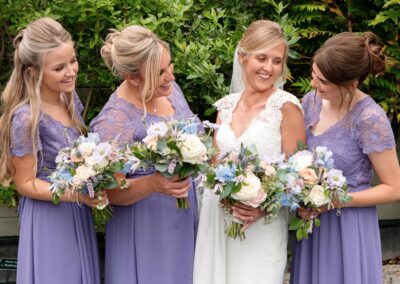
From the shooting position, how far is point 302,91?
7082mm

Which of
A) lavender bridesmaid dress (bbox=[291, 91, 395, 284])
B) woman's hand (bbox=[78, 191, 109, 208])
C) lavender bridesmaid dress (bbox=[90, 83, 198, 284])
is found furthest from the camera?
lavender bridesmaid dress (bbox=[90, 83, 198, 284])

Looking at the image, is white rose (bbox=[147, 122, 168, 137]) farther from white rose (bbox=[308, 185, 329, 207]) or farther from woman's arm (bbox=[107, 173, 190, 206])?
white rose (bbox=[308, 185, 329, 207])

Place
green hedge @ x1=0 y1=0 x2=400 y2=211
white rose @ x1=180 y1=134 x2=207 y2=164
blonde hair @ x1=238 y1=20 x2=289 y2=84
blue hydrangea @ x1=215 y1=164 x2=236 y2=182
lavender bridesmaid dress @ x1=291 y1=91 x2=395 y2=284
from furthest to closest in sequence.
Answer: green hedge @ x1=0 y1=0 x2=400 y2=211, blonde hair @ x1=238 y1=20 x2=289 y2=84, lavender bridesmaid dress @ x1=291 y1=91 x2=395 y2=284, blue hydrangea @ x1=215 y1=164 x2=236 y2=182, white rose @ x1=180 y1=134 x2=207 y2=164

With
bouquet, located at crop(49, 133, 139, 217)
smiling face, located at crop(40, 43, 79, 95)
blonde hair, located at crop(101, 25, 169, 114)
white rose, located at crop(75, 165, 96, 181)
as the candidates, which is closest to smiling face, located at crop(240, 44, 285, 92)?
blonde hair, located at crop(101, 25, 169, 114)

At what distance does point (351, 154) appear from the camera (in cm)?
441

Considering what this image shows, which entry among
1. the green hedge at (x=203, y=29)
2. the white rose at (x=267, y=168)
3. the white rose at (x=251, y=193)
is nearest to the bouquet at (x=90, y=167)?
the white rose at (x=251, y=193)

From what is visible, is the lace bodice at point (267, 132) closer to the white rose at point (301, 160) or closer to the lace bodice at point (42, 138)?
the white rose at point (301, 160)

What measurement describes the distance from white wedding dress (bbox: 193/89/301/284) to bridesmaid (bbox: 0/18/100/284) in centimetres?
72

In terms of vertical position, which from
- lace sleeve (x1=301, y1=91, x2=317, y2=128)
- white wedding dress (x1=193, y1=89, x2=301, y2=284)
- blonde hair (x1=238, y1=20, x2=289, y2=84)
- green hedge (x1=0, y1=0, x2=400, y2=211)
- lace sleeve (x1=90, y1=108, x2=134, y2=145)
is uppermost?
green hedge (x1=0, y1=0, x2=400, y2=211)

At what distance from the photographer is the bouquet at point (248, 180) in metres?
4.12

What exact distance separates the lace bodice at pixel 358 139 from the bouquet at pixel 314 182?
0.68 feet

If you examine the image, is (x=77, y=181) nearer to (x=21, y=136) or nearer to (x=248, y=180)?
(x=21, y=136)

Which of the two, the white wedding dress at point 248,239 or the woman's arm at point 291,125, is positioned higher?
the woman's arm at point 291,125

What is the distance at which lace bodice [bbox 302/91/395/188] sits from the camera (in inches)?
170
